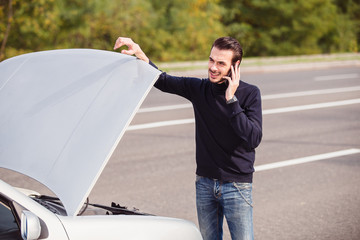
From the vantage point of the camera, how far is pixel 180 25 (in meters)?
26.9

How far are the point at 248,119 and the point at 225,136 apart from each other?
18 centimetres

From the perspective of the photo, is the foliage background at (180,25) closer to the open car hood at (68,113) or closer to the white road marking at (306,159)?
the white road marking at (306,159)

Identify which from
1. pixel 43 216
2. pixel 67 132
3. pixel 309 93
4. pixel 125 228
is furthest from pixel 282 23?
pixel 43 216

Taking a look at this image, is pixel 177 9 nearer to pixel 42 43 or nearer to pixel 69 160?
pixel 42 43

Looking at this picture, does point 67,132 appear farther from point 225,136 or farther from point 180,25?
point 180,25

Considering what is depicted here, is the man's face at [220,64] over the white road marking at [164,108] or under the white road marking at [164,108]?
over

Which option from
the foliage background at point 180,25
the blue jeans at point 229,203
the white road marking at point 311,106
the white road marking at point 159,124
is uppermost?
the foliage background at point 180,25

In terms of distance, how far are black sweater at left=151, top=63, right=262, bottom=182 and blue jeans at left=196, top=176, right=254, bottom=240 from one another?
0.17 feet

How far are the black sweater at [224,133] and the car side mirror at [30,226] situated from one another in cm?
114

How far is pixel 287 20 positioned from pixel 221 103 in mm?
32297

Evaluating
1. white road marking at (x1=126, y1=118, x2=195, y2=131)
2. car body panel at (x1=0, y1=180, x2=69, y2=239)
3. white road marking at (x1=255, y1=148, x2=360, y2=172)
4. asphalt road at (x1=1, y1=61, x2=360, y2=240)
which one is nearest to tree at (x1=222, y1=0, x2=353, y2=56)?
asphalt road at (x1=1, y1=61, x2=360, y2=240)

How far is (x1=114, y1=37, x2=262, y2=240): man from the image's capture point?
118 inches

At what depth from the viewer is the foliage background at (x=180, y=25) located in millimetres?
20062

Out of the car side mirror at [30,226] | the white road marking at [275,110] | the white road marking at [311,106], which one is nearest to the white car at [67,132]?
the car side mirror at [30,226]
